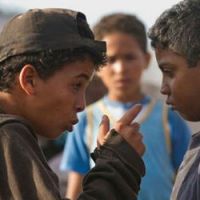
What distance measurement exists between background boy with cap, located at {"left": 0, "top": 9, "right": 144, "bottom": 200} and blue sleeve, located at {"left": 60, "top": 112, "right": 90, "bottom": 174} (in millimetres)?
A: 1717

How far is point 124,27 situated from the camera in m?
4.36

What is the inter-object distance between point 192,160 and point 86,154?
156 cm

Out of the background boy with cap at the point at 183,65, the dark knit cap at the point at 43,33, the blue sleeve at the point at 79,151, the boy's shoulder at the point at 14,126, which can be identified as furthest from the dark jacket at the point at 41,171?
the blue sleeve at the point at 79,151

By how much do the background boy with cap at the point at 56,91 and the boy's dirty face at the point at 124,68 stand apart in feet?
5.82

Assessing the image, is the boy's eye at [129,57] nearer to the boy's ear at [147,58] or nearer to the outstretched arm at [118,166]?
the boy's ear at [147,58]

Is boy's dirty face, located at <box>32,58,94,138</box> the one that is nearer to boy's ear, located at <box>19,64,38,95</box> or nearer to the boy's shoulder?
boy's ear, located at <box>19,64,38,95</box>

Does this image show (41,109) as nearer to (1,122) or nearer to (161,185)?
(1,122)

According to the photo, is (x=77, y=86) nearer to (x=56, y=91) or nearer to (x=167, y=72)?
(x=56, y=91)

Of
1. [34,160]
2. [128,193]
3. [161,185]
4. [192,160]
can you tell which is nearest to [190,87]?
[192,160]

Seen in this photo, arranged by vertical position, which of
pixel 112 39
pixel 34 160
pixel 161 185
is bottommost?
pixel 161 185

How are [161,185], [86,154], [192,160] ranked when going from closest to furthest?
[192,160] < [161,185] < [86,154]

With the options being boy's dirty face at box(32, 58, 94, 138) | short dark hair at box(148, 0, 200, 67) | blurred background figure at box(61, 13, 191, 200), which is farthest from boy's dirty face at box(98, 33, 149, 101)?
boy's dirty face at box(32, 58, 94, 138)

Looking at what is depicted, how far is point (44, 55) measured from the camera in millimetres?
2248

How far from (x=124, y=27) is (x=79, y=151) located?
0.81 meters
